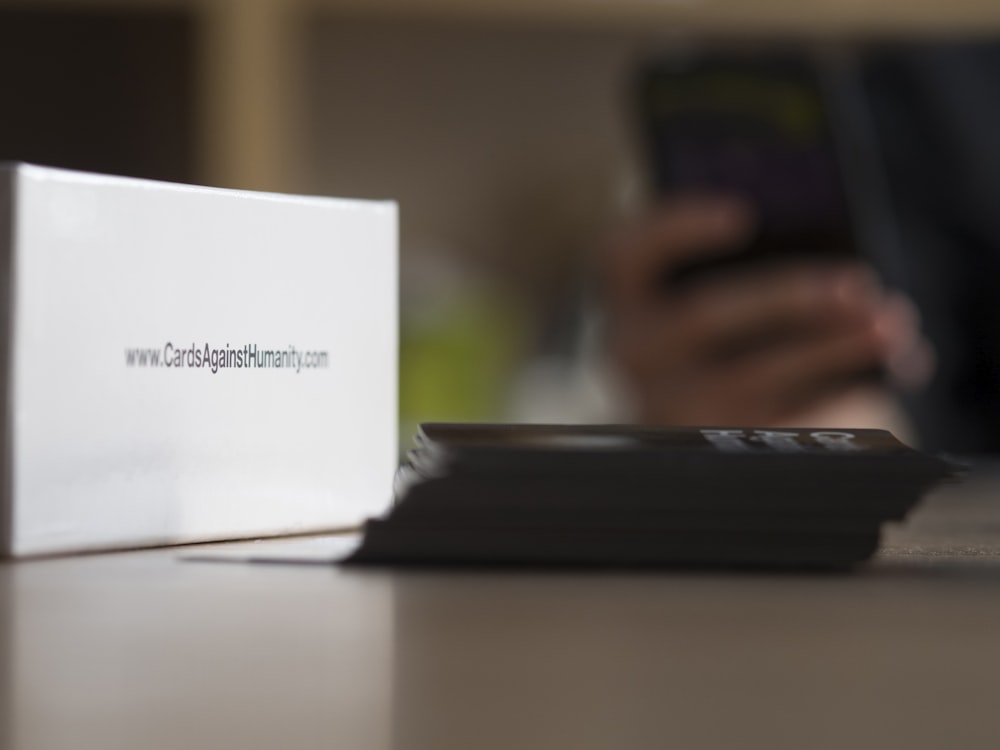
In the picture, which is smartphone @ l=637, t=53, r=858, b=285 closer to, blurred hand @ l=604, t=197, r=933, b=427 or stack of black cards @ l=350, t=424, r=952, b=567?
blurred hand @ l=604, t=197, r=933, b=427

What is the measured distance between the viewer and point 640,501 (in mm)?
294

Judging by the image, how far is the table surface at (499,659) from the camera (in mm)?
160

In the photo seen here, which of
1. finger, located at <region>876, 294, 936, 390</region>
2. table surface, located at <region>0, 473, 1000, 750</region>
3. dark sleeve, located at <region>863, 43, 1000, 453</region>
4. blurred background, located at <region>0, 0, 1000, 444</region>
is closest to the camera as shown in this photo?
table surface, located at <region>0, 473, 1000, 750</region>

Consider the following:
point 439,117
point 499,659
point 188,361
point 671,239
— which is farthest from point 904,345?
point 499,659

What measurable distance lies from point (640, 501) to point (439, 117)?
4.84 ft

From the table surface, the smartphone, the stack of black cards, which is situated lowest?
the table surface

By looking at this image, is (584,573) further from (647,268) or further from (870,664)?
A: (647,268)

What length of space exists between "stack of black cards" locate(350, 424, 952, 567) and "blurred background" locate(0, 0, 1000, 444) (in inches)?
41.6

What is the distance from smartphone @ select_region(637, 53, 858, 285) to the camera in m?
1.03

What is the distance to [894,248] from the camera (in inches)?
63.2

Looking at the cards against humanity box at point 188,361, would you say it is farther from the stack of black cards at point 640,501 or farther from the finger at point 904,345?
the finger at point 904,345

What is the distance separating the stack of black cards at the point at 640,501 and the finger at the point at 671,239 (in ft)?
2.47

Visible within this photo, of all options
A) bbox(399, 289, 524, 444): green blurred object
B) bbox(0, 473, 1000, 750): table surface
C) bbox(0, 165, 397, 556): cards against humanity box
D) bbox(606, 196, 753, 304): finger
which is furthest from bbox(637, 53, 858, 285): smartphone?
bbox(0, 473, 1000, 750): table surface

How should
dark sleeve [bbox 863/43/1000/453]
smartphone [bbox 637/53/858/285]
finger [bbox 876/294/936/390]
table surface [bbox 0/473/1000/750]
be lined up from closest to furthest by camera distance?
1. table surface [bbox 0/473/1000/750]
2. smartphone [bbox 637/53/858/285]
3. finger [bbox 876/294/936/390]
4. dark sleeve [bbox 863/43/1000/453]
